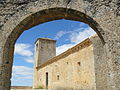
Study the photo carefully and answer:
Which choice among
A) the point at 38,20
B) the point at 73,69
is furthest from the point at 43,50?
the point at 38,20

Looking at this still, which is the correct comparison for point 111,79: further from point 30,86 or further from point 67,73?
point 30,86

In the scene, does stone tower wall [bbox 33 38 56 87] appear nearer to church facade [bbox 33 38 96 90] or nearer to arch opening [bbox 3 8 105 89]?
church facade [bbox 33 38 96 90]

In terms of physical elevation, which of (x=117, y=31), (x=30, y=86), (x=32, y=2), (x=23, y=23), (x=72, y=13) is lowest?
(x=30, y=86)

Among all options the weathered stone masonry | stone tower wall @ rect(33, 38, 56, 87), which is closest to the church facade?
stone tower wall @ rect(33, 38, 56, 87)

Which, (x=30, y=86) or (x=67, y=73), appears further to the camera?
(x=30, y=86)

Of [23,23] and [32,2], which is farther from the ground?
[32,2]

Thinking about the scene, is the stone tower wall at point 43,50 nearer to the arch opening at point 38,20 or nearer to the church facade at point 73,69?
the church facade at point 73,69

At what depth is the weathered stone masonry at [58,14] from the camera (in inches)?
105

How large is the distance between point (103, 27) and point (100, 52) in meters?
5.44

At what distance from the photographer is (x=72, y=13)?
2.96m

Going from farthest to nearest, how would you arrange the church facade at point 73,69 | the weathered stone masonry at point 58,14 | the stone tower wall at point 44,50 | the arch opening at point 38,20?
the stone tower wall at point 44,50 → the church facade at point 73,69 → the arch opening at point 38,20 → the weathered stone masonry at point 58,14

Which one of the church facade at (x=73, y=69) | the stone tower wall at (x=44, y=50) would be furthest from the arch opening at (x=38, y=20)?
the stone tower wall at (x=44, y=50)

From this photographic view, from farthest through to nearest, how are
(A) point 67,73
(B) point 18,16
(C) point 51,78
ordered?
(C) point 51,78
(A) point 67,73
(B) point 18,16

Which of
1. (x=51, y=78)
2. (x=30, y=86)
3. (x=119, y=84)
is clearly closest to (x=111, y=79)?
(x=119, y=84)
